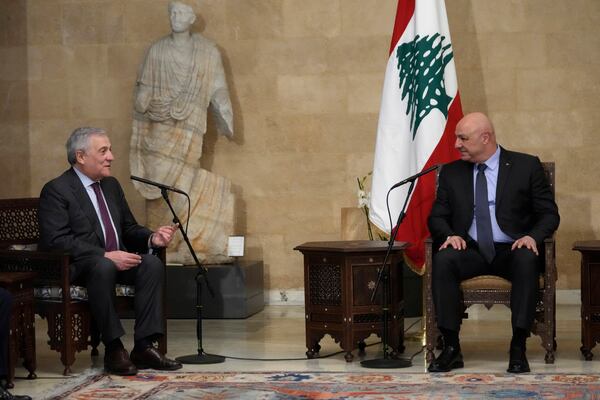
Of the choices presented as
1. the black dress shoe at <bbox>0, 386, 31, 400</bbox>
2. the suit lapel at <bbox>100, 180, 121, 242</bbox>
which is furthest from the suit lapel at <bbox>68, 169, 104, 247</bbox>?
the black dress shoe at <bbox>0, 386, 31, 400</bbox>

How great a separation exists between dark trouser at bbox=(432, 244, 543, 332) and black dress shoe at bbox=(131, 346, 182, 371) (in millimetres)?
1480

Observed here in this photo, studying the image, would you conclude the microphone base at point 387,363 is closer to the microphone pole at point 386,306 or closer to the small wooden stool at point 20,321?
the microphone pole at point 386,306

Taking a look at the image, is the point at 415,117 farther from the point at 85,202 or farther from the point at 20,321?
the point at 20,321

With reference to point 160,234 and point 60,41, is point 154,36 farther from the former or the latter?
point 160,234

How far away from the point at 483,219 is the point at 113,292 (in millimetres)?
2091

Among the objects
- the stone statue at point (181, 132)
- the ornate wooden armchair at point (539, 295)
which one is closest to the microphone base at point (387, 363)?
the ornate wooden armchair at point (539, 295)

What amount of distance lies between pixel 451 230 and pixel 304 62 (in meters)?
3.17

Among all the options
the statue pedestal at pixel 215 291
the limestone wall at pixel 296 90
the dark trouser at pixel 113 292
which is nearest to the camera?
the dark trouser at pixel 113 292

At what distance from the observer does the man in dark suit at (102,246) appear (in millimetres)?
6156

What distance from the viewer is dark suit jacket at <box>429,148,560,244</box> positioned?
20.9 ft

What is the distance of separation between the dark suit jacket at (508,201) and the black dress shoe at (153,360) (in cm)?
164

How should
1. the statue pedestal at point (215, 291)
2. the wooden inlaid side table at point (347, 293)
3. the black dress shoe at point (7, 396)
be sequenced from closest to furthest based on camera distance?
A: the black dress shoe at point (7, 396)
the wooden inlaid side table at point (347, 293)
the statue pedestal at point (215, 291)

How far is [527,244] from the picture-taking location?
612cm

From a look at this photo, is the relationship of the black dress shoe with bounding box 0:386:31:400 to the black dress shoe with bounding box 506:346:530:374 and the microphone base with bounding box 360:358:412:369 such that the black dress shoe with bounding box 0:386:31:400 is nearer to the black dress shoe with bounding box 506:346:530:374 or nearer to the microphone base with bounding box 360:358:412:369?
the microphone base with bounding box 360:358:412:369
